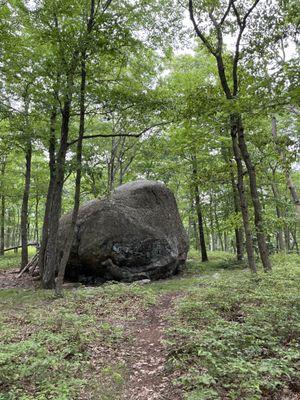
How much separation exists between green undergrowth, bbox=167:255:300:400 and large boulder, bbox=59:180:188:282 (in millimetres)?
5441

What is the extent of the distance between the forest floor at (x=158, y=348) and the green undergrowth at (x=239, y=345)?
15mm

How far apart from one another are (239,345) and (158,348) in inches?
57.6

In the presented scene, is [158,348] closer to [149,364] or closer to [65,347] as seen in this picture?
[149,364]

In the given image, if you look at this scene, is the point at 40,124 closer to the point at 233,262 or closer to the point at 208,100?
the point at 208,100

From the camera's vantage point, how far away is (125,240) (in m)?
12.9

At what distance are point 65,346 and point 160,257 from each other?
8.58m

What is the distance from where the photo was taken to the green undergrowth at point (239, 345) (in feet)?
12.5

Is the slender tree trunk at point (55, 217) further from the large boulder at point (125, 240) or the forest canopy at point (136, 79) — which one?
the large boulder at point (125, 240)

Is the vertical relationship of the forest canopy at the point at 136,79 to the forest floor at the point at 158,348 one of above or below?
above

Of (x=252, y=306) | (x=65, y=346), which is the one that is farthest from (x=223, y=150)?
(x=65, y=346)

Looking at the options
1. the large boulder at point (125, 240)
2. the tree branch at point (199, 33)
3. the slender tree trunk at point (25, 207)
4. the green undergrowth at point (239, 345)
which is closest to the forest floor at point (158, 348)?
the green undergrowth at point (239, 345)

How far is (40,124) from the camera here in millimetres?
12883

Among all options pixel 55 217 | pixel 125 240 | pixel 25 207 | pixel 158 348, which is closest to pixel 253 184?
pixel 125 240

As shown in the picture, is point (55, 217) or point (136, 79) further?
point (136, 79)
